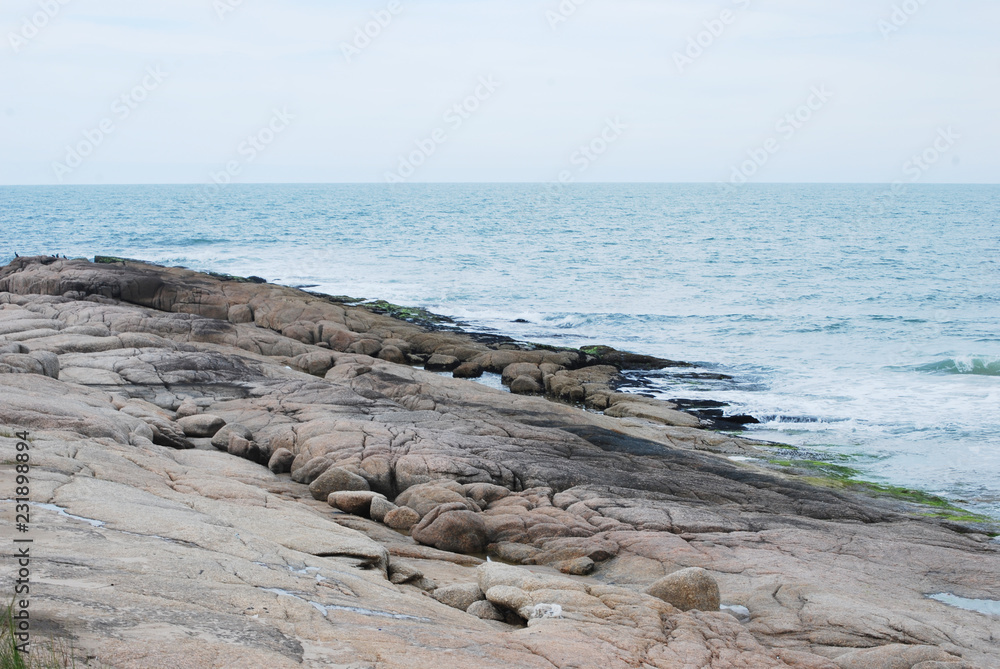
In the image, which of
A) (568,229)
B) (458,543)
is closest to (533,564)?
(458,543)

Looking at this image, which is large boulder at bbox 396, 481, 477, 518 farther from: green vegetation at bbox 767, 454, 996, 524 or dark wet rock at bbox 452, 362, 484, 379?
dark wet rock at bbox 452, 362, 484, 379

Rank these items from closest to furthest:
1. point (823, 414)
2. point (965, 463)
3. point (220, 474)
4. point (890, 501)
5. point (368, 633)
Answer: point (368, 633) < point (220, 474) < point (890, 501) < point (965, 463) < point (823, 414)

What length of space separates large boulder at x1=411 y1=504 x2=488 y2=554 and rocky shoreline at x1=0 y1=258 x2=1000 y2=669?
0.11ft

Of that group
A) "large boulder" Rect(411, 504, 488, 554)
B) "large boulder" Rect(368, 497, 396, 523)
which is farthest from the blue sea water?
"large boulder" Rect(368, 497, 396, 523)

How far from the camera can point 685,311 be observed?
3903 cm

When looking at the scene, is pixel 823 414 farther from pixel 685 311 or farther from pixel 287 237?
pixel 287 237

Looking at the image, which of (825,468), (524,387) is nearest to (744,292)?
(524,387)

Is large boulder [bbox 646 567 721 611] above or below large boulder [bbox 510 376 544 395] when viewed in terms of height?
above

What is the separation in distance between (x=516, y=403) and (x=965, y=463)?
10438 millimetres

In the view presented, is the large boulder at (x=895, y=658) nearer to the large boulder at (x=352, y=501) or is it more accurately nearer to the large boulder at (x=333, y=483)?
the large boulder at (x=352, y=501)

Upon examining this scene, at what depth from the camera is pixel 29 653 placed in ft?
13.4

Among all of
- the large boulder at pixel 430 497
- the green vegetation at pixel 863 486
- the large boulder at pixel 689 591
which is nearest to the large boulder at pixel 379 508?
the large boulder at pixel 430 497

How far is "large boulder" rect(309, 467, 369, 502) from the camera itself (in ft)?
39.9

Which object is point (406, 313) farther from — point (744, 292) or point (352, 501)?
point (352, 501)
